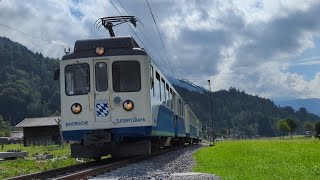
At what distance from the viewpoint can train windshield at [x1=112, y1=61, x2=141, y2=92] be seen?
1552 centimetres

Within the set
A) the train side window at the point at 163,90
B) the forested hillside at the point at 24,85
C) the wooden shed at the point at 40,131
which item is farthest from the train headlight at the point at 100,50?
the forested hillside at the point at 24,85

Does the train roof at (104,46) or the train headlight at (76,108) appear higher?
the train roof at (104,46)

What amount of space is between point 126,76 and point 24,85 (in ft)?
444

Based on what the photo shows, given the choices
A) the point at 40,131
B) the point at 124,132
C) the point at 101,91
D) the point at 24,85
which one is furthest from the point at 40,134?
the point at 24,85

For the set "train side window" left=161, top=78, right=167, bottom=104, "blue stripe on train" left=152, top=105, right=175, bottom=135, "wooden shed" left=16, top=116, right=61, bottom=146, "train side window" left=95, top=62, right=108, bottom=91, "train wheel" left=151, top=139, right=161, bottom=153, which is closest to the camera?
"train side window" left=95, top=62, right=108, bottom=91

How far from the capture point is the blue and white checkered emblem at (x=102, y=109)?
50.3ft

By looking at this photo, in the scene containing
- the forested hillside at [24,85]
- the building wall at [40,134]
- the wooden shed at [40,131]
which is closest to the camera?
the wooden shed at [40,131]

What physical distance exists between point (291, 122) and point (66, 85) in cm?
11401

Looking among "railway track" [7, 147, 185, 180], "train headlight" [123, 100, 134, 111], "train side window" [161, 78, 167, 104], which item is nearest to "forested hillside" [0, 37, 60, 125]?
"train side window" [161, 78, 167, 104]

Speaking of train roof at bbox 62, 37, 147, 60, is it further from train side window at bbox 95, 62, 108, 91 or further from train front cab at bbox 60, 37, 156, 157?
train side window at bbox 95, 62, 108, 91

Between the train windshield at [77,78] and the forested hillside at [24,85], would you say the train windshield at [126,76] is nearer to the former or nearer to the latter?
the train windshield at [77,78]

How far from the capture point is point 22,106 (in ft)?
456

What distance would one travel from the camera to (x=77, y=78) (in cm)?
Answer: 1586

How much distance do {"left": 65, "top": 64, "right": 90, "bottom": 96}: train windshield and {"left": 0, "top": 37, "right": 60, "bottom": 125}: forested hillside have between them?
107 metres
